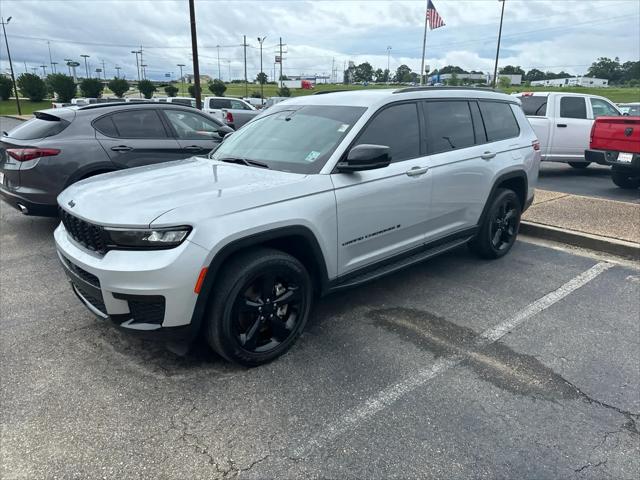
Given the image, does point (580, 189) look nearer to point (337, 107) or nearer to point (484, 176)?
point (484, 176)

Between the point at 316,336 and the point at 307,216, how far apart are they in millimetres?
1001

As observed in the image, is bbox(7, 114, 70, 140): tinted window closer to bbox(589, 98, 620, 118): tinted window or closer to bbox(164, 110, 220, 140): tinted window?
bbox(164, 110, 220, 140): tinted window

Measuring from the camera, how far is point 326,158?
345 centimetres

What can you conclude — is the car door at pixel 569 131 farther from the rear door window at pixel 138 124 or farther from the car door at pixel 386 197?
the rear door window at pixel 138 124

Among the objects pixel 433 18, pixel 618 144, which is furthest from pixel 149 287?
pixel 433 18

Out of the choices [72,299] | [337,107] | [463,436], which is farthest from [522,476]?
[72,299]

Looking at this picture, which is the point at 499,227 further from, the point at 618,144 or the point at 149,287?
the point at 618,144

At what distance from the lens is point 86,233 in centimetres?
298

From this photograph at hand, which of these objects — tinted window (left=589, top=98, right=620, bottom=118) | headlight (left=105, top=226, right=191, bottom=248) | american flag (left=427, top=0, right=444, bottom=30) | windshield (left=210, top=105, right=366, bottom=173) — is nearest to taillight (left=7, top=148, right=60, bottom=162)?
windshield (left=210, top=105, right=366, bottom=173)

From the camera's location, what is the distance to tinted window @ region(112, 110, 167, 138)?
20.2 feet

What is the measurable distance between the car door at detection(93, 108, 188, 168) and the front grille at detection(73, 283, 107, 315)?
10.5 feet

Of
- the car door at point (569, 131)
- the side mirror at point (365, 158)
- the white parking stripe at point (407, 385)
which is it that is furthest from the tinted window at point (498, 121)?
the car door at point (569, 131)

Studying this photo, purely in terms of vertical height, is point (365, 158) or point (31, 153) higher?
point (365, 158)

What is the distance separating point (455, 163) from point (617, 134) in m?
5.77
